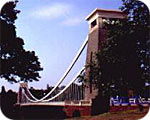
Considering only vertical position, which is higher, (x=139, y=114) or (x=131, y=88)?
(x=131, y=88)

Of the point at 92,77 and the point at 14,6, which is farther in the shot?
the point at 92,77

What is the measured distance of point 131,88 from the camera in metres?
4.32

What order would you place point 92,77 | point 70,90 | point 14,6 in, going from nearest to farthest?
point 14,6 → point 92,77 → point 70,90

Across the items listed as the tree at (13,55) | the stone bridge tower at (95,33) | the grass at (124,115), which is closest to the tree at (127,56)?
the stone bridge tower at (95,33)

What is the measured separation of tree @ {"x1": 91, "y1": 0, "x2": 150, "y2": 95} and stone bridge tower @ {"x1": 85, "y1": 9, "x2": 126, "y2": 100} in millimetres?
187

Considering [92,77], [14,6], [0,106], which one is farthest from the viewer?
[92,77]

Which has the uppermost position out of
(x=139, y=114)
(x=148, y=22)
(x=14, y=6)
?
(x=14, y=6)

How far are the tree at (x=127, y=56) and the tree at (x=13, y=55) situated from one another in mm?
1037

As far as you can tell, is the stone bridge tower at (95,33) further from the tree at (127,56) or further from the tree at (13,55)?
the tree at (13,55)

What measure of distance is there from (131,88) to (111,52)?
25.6 inches

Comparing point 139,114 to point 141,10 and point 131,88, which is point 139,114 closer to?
point 131,88

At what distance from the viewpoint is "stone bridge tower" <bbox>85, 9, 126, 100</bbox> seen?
15.8ft

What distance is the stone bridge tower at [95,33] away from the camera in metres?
4.82

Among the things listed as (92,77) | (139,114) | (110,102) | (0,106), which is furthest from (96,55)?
(0,106)
